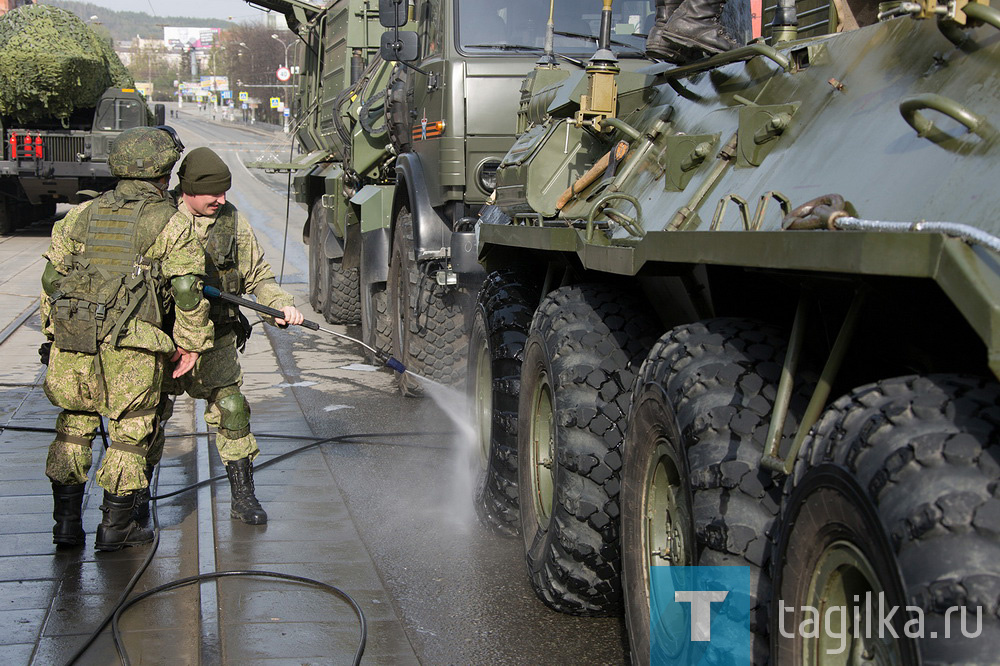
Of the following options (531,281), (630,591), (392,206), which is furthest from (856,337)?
(392,206)

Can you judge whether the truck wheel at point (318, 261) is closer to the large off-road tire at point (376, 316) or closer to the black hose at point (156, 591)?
the large off-road tire at point (376, 316)

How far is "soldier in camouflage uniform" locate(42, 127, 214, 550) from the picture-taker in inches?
209

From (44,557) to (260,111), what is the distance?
106 metres

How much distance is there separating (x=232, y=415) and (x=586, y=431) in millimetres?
2445

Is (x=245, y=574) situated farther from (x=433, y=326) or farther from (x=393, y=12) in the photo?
(x=393, y=12)

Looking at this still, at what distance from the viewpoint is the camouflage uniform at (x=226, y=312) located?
6031 mm

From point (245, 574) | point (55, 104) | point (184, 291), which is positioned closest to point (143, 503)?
point (245, 574)

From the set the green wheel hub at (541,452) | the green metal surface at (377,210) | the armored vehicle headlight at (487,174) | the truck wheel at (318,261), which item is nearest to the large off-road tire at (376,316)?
the green metal surface at (377,210)

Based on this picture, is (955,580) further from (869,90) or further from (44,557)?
(44,557)

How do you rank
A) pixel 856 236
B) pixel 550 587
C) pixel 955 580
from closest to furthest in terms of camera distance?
pixel 955 580 → pixel 856 236 → pixel 550 587

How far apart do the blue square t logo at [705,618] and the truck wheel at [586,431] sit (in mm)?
672

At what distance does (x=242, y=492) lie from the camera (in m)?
6.00

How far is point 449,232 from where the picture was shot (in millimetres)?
8391

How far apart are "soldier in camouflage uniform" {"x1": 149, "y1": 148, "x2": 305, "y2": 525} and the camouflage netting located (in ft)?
57.7
